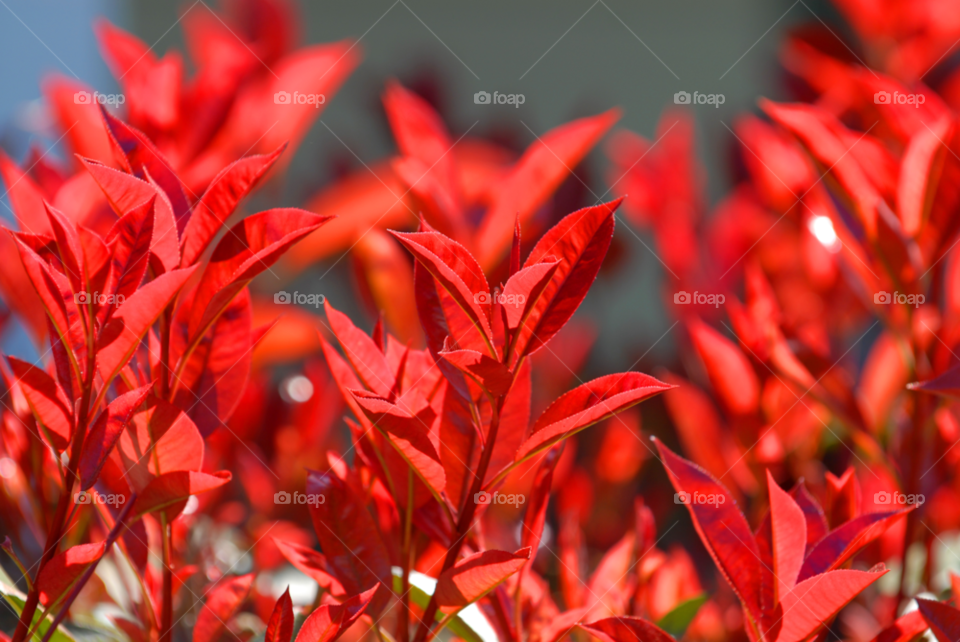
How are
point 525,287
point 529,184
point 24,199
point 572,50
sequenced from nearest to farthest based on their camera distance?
1. point 525,287
2. point 24,199
3. point 529,184
4. point 572,50

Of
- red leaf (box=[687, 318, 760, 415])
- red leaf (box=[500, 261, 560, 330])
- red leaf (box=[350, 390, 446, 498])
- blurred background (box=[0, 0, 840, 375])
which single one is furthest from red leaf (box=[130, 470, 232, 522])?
blurred background (box=[0, 0, 840, 375])

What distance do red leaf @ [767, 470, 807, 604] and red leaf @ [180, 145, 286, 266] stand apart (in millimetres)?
423

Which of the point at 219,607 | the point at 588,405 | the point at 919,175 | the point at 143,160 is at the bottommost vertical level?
the point at 219,607

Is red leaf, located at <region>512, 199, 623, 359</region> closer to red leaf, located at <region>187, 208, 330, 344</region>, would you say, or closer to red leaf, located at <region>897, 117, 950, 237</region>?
red leaf, located at <region>187, 208, 330, 344</region>

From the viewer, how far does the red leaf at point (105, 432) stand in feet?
1.56

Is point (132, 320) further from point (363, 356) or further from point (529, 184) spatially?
point (529, 184)

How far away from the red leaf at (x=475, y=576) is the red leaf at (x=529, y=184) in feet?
1.31

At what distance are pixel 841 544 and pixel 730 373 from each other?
0.34 meters

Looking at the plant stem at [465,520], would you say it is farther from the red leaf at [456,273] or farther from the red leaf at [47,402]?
the red leaf at [47,402]

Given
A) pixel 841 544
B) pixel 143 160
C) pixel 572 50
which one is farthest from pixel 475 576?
pixel 572 50

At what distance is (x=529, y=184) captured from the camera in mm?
813

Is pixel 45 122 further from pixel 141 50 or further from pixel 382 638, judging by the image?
pixel 382 638

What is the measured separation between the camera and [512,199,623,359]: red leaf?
49 cm

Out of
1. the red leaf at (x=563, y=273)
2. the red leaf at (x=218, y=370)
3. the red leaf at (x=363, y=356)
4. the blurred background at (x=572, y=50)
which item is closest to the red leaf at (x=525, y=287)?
the red leaf at (x=563, y=273)
